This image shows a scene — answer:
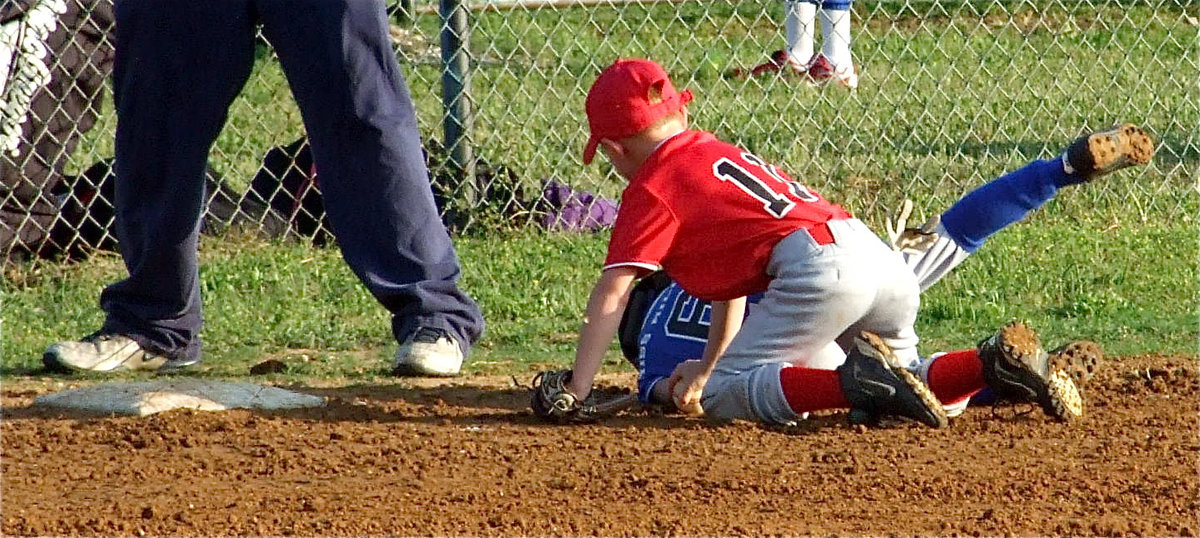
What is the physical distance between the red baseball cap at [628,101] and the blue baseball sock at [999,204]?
43.7 inches

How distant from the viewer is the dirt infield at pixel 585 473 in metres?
3.14

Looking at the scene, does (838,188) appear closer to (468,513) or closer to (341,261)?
→ (341,261)

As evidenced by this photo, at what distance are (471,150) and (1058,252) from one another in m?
2.24

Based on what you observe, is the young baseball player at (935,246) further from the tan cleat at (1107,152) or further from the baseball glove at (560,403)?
the baseball glove at (560,403)

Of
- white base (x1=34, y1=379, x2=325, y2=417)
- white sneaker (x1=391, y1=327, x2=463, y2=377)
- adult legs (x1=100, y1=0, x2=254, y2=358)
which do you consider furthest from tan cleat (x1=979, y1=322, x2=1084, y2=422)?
adult legs (x1=100, y1=0, x2=254, y2=358)

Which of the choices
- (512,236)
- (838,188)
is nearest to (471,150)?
(512,236)

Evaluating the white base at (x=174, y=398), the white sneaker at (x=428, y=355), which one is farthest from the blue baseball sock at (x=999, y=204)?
the white base at (x=174, y=398)

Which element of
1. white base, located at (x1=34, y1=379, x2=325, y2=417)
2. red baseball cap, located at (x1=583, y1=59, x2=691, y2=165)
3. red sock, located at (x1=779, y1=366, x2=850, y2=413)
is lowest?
white base, located at (x1=34, y1=379, x2=325, y2=417)

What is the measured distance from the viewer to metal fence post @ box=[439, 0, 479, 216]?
6434 millimetres

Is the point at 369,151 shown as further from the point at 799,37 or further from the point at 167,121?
the point at 799,37

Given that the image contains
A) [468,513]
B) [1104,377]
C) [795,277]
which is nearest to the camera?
[468,513]

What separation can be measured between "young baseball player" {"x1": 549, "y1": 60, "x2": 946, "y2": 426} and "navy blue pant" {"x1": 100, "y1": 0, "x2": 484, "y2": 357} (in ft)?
2.79

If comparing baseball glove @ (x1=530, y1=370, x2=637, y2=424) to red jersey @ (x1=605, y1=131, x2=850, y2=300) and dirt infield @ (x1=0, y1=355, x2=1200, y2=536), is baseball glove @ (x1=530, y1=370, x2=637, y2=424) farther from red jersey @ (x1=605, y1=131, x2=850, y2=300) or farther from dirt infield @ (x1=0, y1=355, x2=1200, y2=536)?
red jersey @ (x1=605, y1=131, x2=850, y2=300)

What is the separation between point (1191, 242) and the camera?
6457 millimetres
